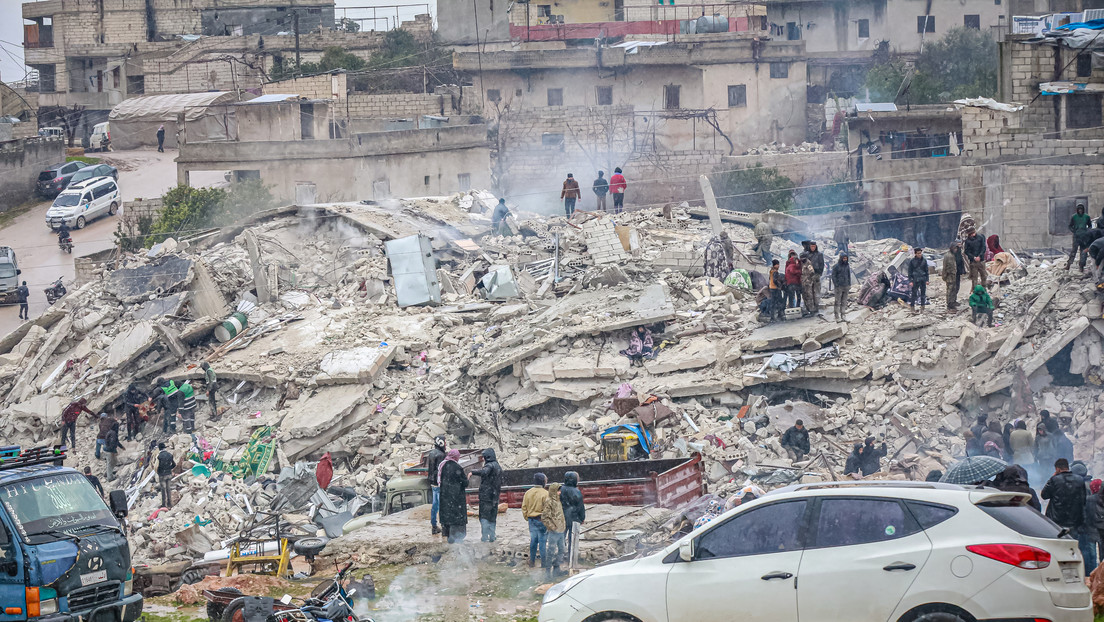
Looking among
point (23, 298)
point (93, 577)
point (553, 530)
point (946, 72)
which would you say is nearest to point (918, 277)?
point (553, 530)

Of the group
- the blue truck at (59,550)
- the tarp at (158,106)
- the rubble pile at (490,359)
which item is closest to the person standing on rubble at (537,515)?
the blue truck at (59,550)

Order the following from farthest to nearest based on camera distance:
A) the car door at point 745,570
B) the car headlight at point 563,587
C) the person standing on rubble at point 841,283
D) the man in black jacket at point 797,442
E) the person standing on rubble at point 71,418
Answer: the person standing on rubble at point 71,418 < the person standing on rubble at point 841,283 < the man in black jacket at point 797,442 < the car headlight at point 563,587 < the car door at point 745,570

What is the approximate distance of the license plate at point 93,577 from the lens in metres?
9.16

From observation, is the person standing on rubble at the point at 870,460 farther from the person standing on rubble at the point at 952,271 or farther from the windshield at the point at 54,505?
the windshield at the point at 54,505

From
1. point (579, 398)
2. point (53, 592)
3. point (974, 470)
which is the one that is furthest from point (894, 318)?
point (53, 592)

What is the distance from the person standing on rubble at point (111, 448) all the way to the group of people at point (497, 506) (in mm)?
8054

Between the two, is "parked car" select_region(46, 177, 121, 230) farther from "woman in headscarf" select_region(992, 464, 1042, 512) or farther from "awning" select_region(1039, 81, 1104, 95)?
"woman in headscarf" select_region(992, 464, 1042, 512)

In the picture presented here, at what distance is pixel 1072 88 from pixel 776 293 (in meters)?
13.3

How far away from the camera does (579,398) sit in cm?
1716

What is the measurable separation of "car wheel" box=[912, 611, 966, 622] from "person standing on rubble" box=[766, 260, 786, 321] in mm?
11323

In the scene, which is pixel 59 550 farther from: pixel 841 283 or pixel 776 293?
pixel 841 283

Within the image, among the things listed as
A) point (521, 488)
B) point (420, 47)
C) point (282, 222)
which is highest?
point (420, 47)

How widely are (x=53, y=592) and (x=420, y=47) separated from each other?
1773 inches

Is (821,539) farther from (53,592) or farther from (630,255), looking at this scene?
(630,255)
